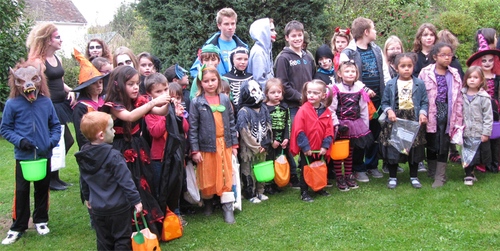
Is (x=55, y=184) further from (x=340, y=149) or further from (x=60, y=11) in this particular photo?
(x=60, y=11)

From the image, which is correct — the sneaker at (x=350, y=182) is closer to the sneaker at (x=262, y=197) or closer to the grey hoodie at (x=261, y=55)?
the sneaker at (x=262, y=197)

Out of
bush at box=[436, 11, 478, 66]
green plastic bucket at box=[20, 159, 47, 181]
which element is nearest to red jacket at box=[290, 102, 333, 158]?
green plastic bucket at box=[20, 159, 47, 181]

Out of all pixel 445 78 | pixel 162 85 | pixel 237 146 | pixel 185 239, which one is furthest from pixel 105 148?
pixel 445 78

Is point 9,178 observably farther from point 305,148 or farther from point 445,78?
point 445,78

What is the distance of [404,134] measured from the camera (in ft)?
16.8

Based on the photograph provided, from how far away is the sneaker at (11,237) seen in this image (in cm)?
403

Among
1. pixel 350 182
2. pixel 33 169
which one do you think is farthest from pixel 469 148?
pixel 33 169

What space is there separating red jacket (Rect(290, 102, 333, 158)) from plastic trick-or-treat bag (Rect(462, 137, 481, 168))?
1993 mm

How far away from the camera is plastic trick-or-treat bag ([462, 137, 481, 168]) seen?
5.15 m

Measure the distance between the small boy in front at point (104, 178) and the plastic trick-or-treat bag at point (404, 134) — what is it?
3.63m

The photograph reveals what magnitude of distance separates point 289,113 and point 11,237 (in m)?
3.71

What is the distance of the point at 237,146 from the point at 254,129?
0.34 metres

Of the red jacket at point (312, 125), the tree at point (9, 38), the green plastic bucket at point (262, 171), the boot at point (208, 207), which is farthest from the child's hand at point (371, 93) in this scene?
the tree at point (9, 38)

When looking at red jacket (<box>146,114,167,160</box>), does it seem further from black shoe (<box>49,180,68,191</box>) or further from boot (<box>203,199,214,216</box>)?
black shoe (<box>49,180,68,191</box>)
